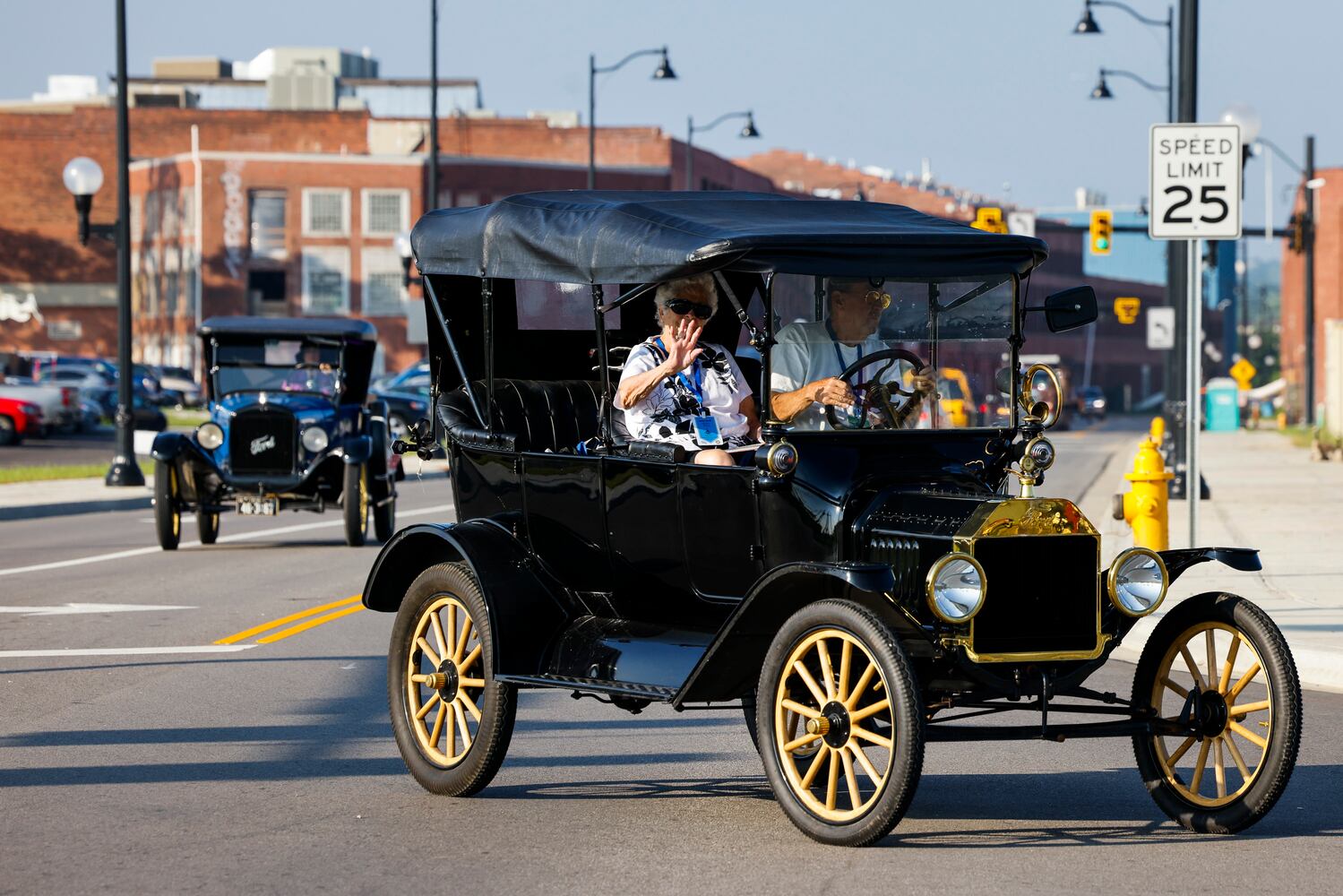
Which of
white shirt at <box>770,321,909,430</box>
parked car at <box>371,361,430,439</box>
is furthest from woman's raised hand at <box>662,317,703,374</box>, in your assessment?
parked car at <box>371,361,430,439</box>

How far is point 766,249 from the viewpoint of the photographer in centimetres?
701

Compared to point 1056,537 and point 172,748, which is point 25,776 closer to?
point 172,748

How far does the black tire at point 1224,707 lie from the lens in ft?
22.2

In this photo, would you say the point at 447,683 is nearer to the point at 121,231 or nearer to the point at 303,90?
the point at 121,231

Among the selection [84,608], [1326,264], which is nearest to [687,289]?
[84,608]

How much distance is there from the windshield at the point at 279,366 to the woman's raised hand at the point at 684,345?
1397 centimetres

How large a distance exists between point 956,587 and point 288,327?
15.7 m

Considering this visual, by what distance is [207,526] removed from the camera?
20.9 metres

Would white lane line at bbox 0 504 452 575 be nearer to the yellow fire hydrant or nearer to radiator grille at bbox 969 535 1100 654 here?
the yellow fire hydrant

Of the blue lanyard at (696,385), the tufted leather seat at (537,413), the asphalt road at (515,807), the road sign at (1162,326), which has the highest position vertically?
the road sign at (1162,326)

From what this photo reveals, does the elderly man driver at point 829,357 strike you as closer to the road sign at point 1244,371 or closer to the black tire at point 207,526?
the black tire at point 207,526

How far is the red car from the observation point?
1836 inches

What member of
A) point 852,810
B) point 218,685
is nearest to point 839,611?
point 852,810

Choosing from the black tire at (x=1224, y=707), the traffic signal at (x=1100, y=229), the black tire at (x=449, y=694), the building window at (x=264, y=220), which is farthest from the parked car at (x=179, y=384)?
the black tire at (x=1224, y=707)
